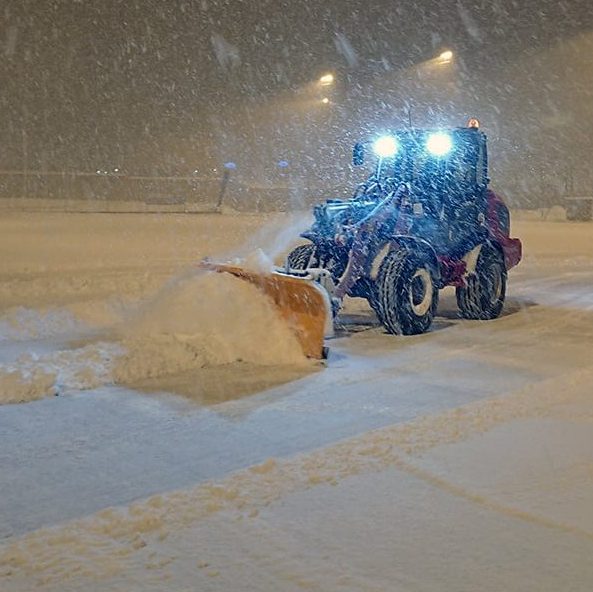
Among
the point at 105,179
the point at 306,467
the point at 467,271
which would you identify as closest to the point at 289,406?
the point at 306,467

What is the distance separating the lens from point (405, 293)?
958 cm

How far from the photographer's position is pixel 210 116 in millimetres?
32500

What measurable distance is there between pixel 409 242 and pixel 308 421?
13.3 ft

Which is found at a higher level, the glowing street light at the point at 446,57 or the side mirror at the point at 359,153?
the glowing street light at the point at 446,57

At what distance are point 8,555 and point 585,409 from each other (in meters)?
4.24

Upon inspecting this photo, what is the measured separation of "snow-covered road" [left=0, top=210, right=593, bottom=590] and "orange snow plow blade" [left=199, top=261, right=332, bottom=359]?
31cm

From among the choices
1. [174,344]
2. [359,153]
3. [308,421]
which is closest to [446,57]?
[359,153]

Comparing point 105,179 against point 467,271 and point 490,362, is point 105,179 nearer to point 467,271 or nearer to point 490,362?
point 467,271

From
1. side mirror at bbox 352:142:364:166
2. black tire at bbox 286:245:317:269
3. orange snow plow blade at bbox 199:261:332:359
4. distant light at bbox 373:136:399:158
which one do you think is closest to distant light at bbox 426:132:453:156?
distant light at bbox 373:136:399:158

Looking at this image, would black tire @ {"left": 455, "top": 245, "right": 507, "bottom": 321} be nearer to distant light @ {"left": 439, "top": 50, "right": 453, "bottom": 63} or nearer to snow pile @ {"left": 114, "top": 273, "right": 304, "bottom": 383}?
snow pile @ {"left": 114, "top": 273, "right": 304, "bottom": 383}

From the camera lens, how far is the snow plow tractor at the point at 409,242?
30.8ft

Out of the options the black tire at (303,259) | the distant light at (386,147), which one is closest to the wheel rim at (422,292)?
the black tire at (303,259)

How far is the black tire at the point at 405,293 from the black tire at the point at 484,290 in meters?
1.27

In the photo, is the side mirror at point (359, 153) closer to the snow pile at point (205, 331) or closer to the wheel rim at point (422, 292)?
the wheel rim at point (422, 292)
